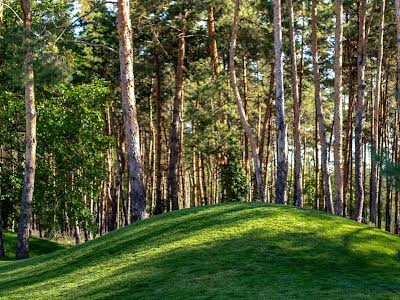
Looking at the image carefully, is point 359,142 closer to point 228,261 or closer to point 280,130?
point 280,130

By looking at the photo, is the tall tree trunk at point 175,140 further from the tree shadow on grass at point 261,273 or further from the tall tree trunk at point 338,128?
the tree shadow on grass at point 261,273

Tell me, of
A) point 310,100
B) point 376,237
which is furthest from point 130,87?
point 310,100

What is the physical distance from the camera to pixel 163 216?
14.7 m

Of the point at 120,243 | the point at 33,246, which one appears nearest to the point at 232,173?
the point at 33,246

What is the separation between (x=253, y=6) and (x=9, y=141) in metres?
13.8

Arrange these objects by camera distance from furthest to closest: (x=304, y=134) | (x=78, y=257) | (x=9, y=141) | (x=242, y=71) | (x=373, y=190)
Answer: (x=304, y=134) < (x=242, y=71) < (x=9, y=141) < (x=373, y=190) < (x=78, y=257)

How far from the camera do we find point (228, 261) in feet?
32.8

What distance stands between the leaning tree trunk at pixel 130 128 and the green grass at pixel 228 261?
1.46 metres

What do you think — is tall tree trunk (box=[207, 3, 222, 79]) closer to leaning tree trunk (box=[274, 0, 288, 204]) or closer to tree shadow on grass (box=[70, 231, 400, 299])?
leaning tree trunk (box=[274, 0, 288, 204])

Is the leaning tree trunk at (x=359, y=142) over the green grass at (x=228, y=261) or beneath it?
over

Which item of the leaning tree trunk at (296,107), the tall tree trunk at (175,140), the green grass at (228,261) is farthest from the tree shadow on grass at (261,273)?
the tall tree trunk at (175,140)

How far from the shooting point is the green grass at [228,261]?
330 inches

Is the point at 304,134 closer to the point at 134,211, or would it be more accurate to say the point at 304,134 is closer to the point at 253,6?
the point at 253,6

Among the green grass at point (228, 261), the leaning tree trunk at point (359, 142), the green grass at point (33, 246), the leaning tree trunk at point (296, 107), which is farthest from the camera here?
the green grass at point (33, 246)
